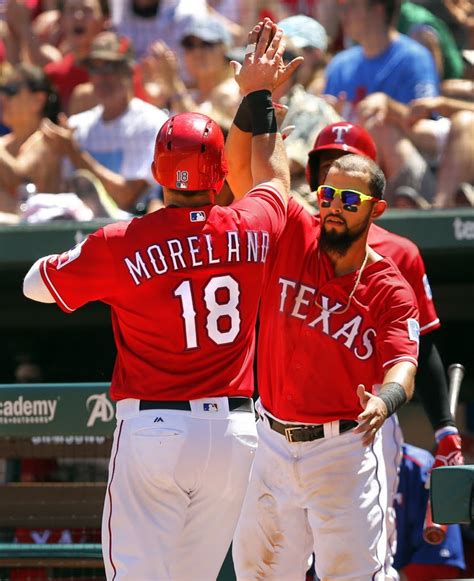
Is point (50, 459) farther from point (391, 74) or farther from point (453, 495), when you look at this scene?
point (391, 74)

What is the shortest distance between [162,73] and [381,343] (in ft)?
A: 11.7

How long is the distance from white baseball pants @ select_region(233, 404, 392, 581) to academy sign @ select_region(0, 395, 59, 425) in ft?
3.23

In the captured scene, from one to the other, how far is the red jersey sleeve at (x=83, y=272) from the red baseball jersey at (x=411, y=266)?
3.95 feet

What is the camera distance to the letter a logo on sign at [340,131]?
13.3 ft

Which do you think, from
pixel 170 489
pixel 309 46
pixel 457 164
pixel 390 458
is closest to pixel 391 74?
pixel 309 46

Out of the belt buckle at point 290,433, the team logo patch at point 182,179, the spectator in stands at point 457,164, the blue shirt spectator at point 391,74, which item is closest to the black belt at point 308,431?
the belt buckle at point 290,433

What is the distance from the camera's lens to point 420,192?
5.58m

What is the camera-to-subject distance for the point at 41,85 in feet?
20.9

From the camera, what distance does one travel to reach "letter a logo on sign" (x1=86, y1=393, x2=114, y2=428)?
414cm

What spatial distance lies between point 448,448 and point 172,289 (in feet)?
4.61

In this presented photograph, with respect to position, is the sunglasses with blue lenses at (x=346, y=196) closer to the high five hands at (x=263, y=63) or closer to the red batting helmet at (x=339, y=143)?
the high five hands at (x=263, y=63)

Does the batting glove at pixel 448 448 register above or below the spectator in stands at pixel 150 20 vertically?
below

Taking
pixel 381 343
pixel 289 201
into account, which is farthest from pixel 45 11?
pixel 381 343

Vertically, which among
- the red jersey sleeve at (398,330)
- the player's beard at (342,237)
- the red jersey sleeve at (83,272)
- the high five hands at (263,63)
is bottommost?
the red jersey sleeve at (398,330)
